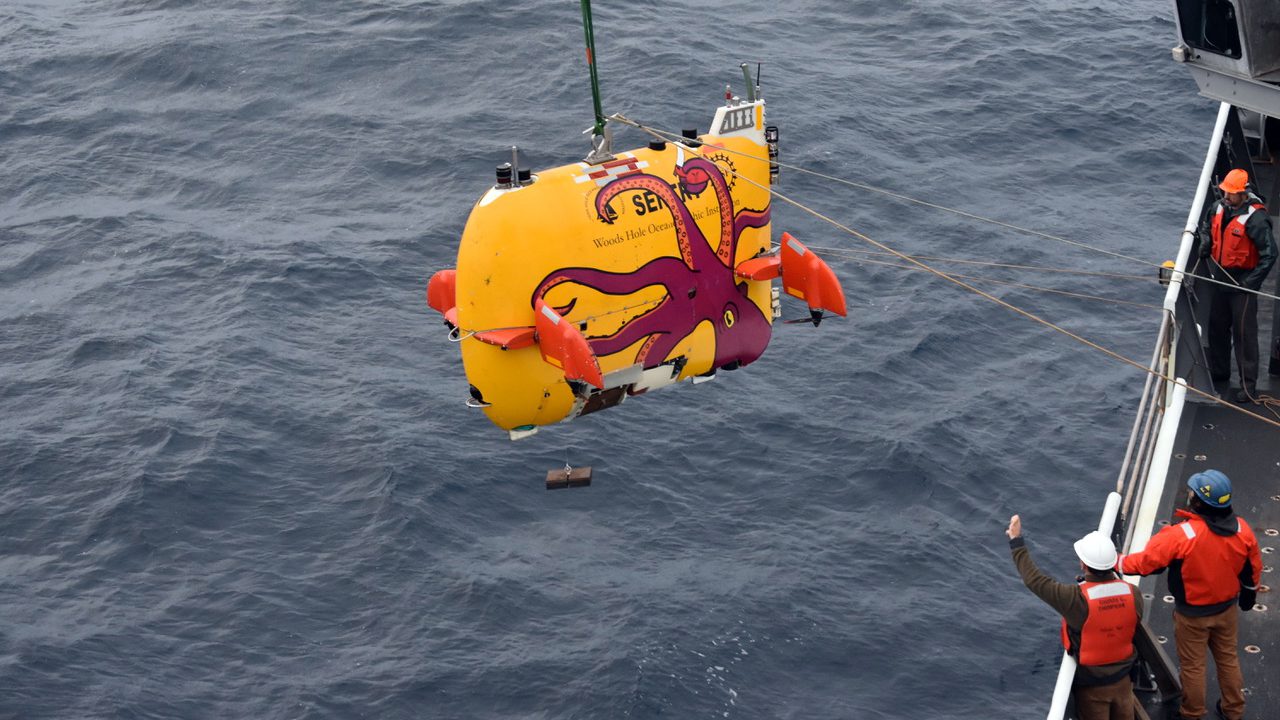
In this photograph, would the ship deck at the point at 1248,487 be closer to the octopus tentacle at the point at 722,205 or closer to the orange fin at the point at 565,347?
the octopus tentacle at the point at 722,205

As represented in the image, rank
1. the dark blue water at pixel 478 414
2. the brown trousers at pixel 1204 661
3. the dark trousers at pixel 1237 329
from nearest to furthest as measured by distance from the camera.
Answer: the brown trousers at pixel 1204 661
the dark trousers at pixel 1237 329
the dark blue water at pixel 478 414

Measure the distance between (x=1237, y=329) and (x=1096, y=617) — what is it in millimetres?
6196

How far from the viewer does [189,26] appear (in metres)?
37.4

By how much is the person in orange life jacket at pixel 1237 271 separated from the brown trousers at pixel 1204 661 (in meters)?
4.70

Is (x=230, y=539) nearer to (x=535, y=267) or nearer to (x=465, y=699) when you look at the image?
(x=465, y=699)

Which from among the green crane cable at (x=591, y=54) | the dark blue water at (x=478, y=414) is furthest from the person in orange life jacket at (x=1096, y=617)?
the dark blue water at (x=478, y=414)

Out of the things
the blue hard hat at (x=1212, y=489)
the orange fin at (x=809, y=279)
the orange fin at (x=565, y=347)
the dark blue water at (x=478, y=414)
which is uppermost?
the orange fin at (x=565, y=347)

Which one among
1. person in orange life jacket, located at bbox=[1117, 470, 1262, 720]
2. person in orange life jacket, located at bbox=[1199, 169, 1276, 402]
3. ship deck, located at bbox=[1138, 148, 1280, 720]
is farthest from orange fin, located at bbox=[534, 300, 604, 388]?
person in orange life jacket, located at bbox=[1199, 169, 1276, 402]

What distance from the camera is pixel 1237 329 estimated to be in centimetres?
1697

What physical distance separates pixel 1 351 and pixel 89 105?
10.4 meters

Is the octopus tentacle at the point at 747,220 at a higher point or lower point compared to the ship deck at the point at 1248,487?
higher

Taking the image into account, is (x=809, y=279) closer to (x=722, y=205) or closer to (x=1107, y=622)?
(x=722, y=205)

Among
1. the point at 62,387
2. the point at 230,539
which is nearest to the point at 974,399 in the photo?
the point at 230,539

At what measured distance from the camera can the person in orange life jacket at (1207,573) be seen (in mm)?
12281
